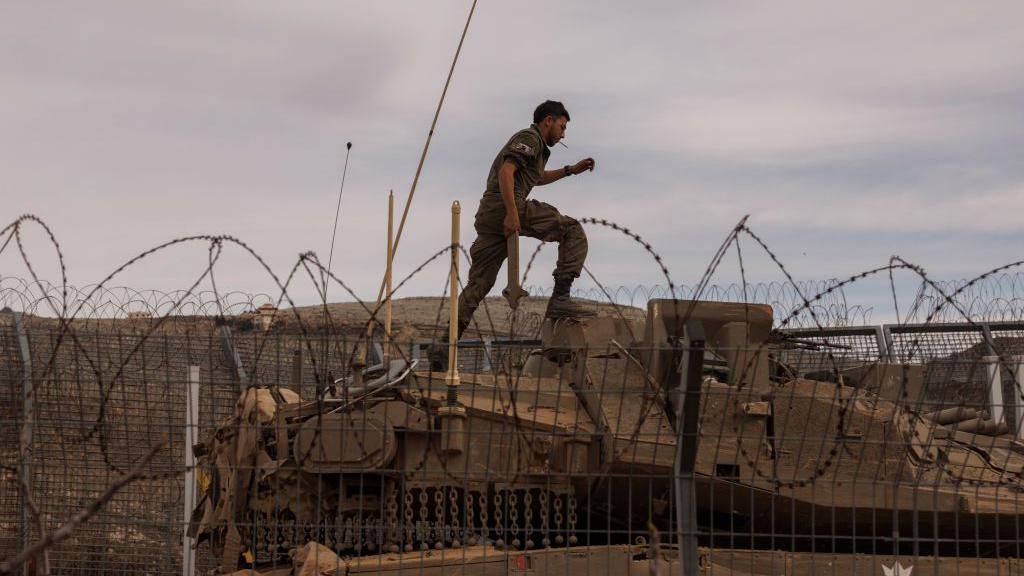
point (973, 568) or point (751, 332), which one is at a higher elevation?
point (751, 332)

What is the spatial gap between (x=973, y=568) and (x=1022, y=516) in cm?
56

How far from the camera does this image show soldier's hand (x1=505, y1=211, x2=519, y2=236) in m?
10.0

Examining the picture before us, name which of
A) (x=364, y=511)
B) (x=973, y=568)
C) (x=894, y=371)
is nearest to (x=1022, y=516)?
(x=973, y=568)

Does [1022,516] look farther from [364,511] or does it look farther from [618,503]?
[364,511]

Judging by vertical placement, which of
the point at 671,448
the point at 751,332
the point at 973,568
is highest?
the point at 751,332

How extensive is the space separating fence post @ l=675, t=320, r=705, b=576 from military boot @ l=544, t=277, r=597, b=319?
12.1ft

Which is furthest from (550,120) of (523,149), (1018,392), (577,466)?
(1018,392)

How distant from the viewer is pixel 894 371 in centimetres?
1047

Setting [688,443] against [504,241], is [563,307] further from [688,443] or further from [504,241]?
[688,443]

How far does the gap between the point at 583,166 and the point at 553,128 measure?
470 mm

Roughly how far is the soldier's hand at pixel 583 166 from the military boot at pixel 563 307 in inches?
50.8

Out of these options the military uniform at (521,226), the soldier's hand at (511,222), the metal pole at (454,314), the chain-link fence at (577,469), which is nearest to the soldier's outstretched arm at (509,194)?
the soldier's hand at (511,222)

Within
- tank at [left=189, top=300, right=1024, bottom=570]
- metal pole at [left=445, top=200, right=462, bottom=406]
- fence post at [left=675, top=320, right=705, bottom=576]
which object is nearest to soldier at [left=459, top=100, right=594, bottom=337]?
tank at [left=189, top=300, right=1024, bottom=570]

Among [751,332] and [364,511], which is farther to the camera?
[751,332]
